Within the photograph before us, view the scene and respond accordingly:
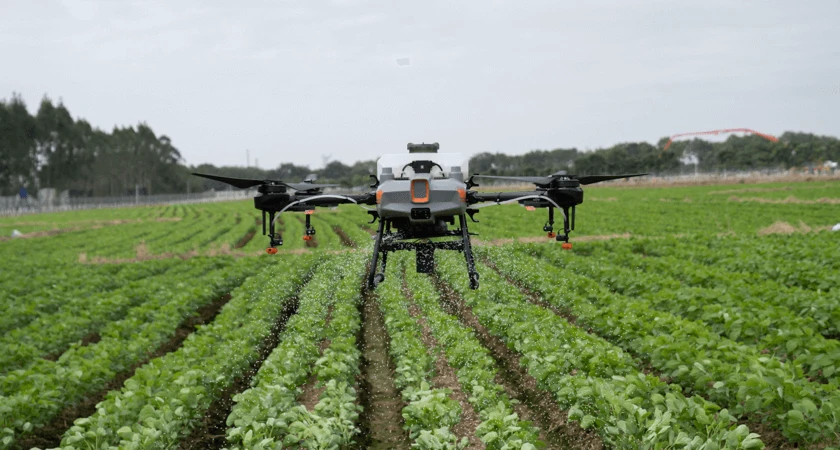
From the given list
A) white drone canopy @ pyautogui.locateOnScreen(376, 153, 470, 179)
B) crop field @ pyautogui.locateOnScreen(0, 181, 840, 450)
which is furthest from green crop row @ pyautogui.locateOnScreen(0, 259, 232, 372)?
white drone canopy @ pyautogui.locateOnScreen(376, 153, 470, 179)

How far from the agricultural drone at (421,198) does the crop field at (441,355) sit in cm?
74

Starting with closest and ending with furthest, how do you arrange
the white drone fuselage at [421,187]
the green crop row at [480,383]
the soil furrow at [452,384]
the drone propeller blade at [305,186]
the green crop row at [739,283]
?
the white drone fuselage at [421,187]
the drone propeller blade at [305,186]
the green crop row at [480,383]
the soil furrow at [452,384]
the green crop row at [739,283]

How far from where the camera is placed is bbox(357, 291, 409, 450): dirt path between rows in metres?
10.3

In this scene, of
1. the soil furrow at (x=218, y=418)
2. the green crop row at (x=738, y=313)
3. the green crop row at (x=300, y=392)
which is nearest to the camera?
the green crop row at (x=300, y=392)

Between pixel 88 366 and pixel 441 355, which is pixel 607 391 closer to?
pixel 441 355

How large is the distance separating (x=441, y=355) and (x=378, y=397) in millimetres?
2133


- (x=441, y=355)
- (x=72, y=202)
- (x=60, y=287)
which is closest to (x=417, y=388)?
(x=441, y=355)

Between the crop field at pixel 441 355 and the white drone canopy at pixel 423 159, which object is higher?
the white drone canopy at pixel 423 159

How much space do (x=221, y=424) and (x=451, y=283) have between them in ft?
38.0

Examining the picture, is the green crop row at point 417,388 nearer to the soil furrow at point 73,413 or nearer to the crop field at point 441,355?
the crop field at point 441,355

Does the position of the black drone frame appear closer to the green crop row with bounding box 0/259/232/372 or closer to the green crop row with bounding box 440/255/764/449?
the green crop row with bounding box 440/255/764/449

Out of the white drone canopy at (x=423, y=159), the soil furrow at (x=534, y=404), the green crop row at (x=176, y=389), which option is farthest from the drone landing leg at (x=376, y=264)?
the soil furrow at (x=534, y=404)

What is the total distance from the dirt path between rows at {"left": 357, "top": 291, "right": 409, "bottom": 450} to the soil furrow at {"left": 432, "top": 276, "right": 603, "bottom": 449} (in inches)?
82.9

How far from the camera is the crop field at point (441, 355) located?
891cm
